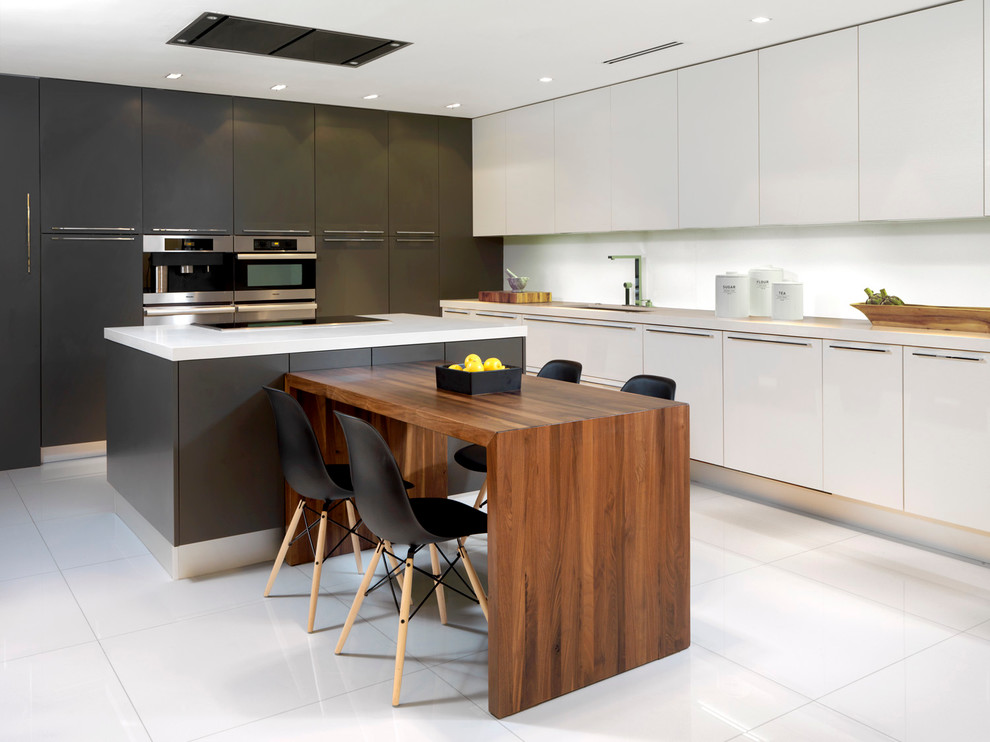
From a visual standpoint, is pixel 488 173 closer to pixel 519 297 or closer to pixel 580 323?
pixel 519 297

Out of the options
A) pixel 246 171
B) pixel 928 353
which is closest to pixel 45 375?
pixel 246 171

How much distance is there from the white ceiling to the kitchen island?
1.46 meters

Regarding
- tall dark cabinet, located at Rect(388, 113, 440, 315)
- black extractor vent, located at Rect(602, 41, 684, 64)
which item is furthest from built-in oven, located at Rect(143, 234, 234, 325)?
black extractor vent, located at Rect(602, 41, 684, 64)

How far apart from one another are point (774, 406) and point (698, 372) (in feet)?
1.66

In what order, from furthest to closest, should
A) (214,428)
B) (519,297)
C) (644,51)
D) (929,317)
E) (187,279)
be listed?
(519,297) → (187,279) → (644,51) → (929,317) → (214,428)

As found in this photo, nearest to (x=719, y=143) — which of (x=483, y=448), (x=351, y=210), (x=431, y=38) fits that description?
(x=431, y=38)

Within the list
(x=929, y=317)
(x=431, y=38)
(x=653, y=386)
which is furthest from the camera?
(x=431, y=38)

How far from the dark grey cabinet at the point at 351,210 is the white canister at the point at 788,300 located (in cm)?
315

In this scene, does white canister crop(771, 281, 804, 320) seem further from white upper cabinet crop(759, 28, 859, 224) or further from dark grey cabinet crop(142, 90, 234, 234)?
dark grey cabinet crop(142, 90, 234, 234)

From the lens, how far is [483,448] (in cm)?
368

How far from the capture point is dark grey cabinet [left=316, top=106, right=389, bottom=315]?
20.0ft

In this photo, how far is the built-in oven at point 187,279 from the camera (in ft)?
18.1

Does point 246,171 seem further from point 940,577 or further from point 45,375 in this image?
point 940,577

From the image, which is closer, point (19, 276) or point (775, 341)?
point (775, 341)
